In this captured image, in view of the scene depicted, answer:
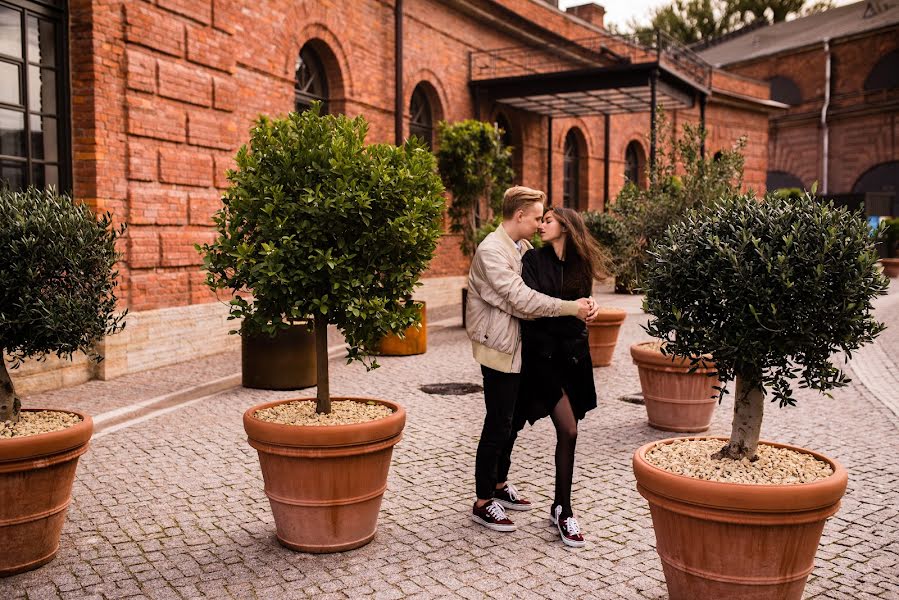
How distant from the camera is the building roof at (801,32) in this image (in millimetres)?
36250

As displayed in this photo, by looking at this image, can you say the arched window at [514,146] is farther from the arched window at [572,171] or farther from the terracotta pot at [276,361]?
the terracotta pot at [276,361]

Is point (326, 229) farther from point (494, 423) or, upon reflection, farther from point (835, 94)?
point (835, 94)

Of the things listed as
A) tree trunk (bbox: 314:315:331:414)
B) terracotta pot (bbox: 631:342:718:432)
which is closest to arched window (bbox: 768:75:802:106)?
terracotta pot (bbox: 631:342:718:432)

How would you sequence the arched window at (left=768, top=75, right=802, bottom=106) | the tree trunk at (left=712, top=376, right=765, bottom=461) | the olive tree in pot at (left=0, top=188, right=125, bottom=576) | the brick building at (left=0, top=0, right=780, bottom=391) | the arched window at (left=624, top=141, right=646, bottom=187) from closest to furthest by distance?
the tree trunk at (left=712, top=376, right=765, bottom=461), the olive tree in pot at (left=0, top=188, right=125, bottom=576), the brick building at (left=0, top=0, right=780, bottom=391), the arched window at (left=624, top=141, right=646, bottom=187), the arched window at (left=768, top=75, right=802, bottom=106)

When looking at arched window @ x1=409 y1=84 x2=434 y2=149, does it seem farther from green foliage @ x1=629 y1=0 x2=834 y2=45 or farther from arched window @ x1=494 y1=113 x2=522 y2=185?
green foliage @ x1=629 y1=0 x2=834 y2=45

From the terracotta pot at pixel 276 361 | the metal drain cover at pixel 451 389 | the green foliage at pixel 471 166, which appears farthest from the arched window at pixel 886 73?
the terracotta pot at pixel 276 361

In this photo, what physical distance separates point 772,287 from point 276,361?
5.63 meters

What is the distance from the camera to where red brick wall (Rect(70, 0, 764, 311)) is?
841 centimetres

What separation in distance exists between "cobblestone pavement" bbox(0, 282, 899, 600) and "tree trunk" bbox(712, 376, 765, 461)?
681 millimetres

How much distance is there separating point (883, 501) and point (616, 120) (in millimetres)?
20558

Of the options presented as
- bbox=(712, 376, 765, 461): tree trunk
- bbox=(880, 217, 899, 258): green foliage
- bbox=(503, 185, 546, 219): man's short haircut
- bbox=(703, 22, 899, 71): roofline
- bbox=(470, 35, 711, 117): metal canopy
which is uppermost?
bbox=(703, 22, 899, 71): roofline

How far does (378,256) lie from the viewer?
421cm

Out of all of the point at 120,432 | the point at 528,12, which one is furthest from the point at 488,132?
the point at 120,432

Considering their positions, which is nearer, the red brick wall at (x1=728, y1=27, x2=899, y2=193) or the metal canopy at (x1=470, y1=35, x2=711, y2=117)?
the metal canopy at (x1=470, y1=35, x2=711, y2=117)
